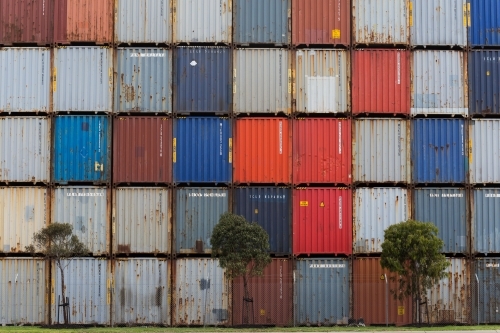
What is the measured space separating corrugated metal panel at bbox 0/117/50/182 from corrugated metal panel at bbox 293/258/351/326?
11.6 meters

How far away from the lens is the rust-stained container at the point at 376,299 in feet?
103

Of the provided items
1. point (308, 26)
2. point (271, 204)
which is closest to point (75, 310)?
point (271, 204)

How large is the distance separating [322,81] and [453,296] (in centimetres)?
1052

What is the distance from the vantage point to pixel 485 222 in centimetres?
3197

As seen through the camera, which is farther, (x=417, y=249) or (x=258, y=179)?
(x=258, y=179)

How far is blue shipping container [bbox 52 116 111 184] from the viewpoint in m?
31.8

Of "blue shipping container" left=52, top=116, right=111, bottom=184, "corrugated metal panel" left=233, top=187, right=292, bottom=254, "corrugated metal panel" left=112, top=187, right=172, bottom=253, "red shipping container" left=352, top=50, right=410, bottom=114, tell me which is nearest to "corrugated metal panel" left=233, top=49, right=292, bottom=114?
"red shipping container" left=352, top=50, right=410, bottom=114

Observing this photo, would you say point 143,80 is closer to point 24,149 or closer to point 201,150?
point 201,150

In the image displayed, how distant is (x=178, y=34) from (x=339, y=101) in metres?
7.41

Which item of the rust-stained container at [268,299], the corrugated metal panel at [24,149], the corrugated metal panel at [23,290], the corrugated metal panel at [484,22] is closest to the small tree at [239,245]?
the rust-stained container at [268,299]

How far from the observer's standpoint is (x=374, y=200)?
105 feet

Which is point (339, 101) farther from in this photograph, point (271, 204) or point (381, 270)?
point (381, 270)

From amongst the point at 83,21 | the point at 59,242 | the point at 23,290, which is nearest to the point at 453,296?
the point at 59,242

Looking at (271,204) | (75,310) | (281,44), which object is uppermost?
(281,44)
